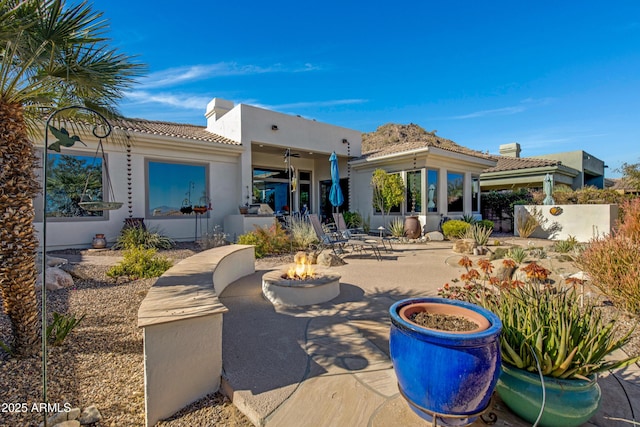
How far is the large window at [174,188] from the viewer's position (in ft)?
34.2

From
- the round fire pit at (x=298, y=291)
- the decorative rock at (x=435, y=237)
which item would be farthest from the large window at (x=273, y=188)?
the round fire pit at (x=298, y=291)

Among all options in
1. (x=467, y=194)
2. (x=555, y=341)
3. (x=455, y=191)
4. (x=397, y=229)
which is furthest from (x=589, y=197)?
(x=555, y=341)

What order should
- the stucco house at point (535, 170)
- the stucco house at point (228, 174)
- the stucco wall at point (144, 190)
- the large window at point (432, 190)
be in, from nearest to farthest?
the stucco wall at point (144, 190) < the stucco house at point (228, 174) < the large window at point (432, 190) < the stucco house at point (535, 170)

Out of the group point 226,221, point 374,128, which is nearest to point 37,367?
point 226,221

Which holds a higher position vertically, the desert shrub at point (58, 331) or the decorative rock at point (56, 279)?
the decorative rock at point (56, 279)

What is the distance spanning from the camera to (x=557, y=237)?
12094 millimetres

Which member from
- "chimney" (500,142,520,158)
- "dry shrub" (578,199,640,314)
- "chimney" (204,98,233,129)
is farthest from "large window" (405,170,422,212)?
"chimney" (500,142,520,158)

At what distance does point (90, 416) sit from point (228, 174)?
1036cm

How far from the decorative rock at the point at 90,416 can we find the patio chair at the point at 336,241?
20.3ft

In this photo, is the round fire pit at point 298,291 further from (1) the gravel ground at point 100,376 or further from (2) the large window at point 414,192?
(2) the large window at point 414,192

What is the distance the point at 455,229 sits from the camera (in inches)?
469

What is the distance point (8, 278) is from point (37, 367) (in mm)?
927


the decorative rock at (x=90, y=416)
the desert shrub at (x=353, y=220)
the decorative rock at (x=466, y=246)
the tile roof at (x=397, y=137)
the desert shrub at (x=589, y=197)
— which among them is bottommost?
the decorative rock at (x=90, y=416)

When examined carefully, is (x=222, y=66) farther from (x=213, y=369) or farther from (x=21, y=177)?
(x=213, y=369)
